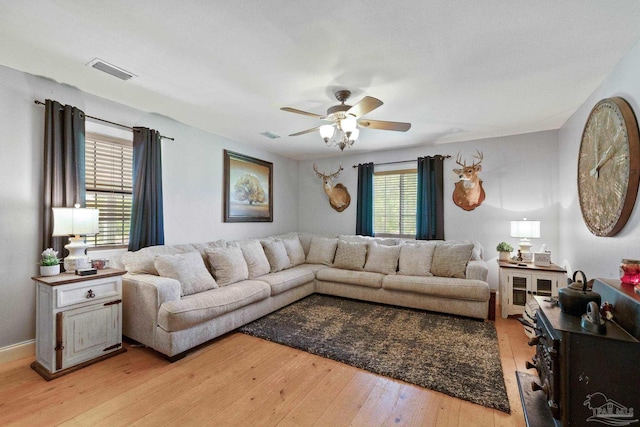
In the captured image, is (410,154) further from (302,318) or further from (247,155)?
(302,318)

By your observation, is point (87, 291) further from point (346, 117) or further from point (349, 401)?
point (346, 117)

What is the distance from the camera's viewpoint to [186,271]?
9.64 feet

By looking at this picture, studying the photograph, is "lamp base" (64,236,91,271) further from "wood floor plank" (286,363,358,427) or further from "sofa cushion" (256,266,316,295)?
"wood floor plank" (286,363,358,427)

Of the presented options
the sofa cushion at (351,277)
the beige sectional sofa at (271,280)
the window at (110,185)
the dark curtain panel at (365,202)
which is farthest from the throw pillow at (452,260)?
the window at (110,185)

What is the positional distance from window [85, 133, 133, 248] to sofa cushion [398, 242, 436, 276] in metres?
3.62

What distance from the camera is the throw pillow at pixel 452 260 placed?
374 cm

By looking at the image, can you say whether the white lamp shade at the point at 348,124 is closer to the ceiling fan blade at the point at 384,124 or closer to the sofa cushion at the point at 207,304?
the ceiling fan blade at the point at 384,124

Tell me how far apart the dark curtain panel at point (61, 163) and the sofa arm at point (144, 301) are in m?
0.73

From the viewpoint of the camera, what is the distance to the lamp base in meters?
2.53

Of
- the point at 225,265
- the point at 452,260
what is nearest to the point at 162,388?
the point at 225,265

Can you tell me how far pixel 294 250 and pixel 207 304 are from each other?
2.18 m

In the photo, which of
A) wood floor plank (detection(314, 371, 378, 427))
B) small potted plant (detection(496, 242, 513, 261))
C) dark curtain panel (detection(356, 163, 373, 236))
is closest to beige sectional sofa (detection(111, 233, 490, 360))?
small potted plant (detection(496, 242, 513, 261))

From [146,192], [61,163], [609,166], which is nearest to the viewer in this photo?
[609,166]

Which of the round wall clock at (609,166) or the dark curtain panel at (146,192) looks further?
the dark curtain panel at (146,192)
